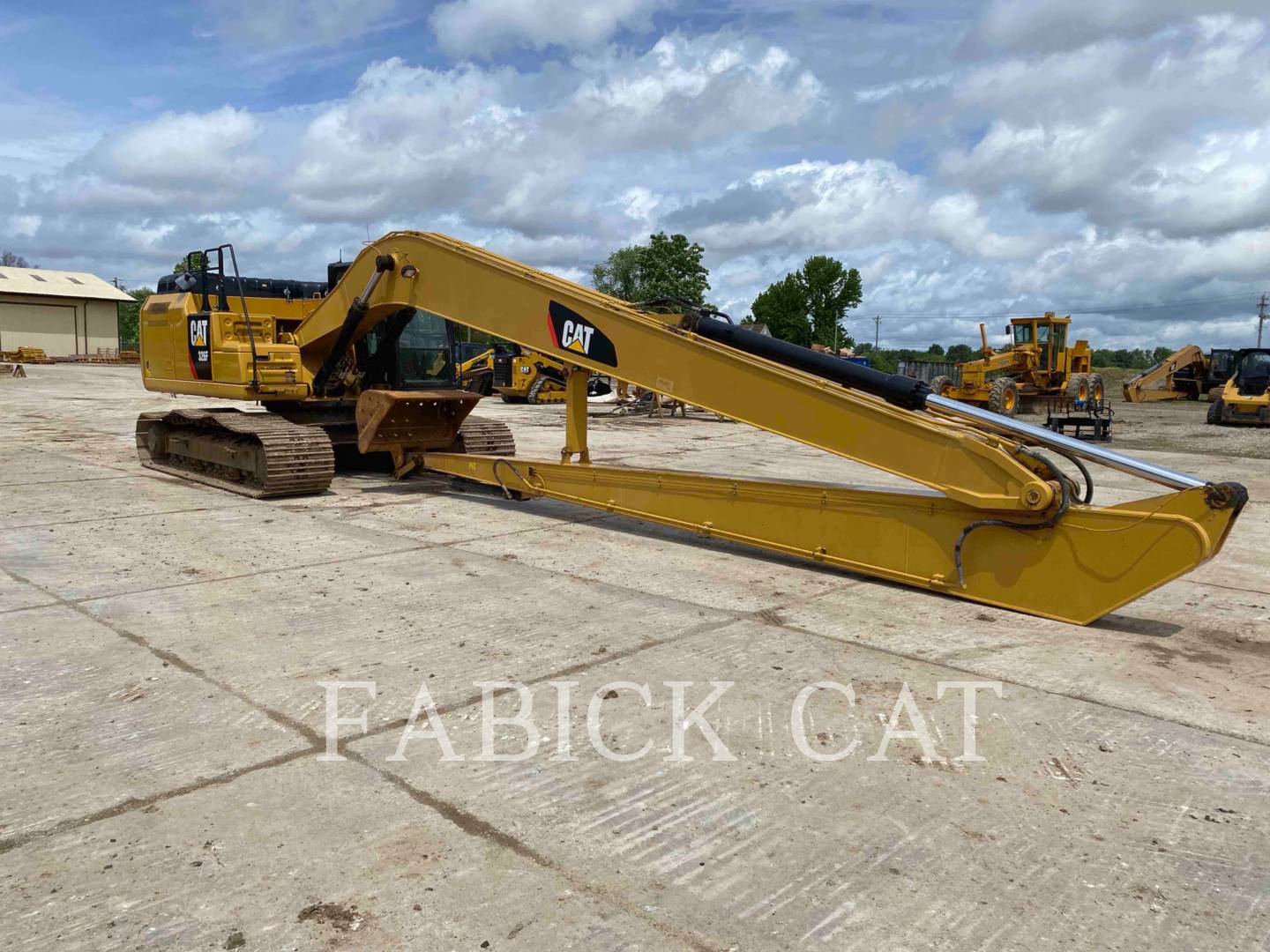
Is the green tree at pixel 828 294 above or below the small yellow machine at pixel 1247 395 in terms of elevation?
above

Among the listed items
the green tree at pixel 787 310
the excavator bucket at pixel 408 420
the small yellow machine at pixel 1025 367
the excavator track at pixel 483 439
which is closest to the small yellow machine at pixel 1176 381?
the small yellow machine at pixel 1025 367

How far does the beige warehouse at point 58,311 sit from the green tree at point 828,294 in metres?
53.2

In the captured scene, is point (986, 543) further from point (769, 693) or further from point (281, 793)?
point (281, 793)

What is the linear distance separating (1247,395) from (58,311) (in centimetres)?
6258

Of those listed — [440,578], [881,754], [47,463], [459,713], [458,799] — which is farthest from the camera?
[47,463]

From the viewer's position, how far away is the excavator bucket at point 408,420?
9656mm

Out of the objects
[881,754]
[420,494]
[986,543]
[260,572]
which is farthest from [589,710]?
[420,494]

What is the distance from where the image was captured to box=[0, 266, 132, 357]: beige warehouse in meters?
55.2

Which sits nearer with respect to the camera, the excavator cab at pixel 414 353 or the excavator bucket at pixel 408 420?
the excavator bucket at pixel 408 420

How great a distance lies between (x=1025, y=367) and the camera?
26.5 m

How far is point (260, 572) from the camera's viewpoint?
21.1 ft

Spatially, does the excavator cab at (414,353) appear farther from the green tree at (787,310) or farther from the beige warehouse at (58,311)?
the green tree at (787,310)

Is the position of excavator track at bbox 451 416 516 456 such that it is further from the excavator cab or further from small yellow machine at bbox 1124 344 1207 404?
small yellow machine at bbox 1124 344 1207 404

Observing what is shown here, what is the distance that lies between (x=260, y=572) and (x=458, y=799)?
372 cm
